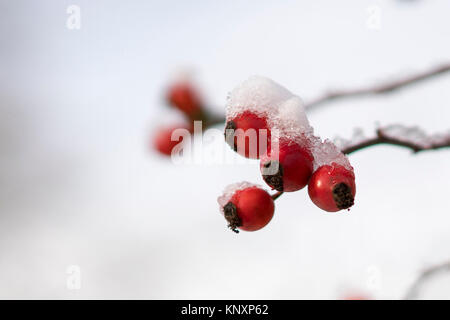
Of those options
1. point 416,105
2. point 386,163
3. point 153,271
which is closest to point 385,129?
point 416,105

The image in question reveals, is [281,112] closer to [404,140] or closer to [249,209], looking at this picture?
[249,209]

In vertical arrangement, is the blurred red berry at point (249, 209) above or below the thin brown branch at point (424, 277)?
above

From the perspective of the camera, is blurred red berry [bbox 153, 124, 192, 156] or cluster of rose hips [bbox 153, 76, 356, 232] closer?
cluster of rose hips [bbox 153, 76, 356, 232]

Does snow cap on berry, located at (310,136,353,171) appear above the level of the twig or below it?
below

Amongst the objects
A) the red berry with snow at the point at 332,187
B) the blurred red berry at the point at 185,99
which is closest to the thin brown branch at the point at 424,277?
the red berry with snow at the point at 332,187

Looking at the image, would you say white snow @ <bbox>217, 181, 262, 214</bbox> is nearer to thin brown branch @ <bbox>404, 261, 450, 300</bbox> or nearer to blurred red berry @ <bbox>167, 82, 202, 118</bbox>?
thin brown branch @ <bbox>404, 261, 450, 300</bbox>

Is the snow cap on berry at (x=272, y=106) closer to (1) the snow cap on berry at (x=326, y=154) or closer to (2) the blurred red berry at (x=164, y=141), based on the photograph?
(1) the snow cap on berry at (x=326, y=154)

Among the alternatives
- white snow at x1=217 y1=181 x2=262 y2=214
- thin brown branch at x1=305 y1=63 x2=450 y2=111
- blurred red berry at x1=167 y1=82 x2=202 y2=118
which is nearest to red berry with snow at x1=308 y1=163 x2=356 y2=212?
white snow at x1=217 y1=181 x2=262 y2=214

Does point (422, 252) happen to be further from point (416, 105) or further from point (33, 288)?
point (33, 288)
